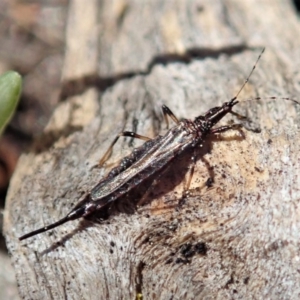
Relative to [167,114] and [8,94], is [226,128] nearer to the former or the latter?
[167,114]

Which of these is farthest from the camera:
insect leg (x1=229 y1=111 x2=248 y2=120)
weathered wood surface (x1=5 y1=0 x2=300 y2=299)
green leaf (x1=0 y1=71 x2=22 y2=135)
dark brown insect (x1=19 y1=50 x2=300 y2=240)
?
green leaf (x1=0 y1=71 x2=22 y2=135)

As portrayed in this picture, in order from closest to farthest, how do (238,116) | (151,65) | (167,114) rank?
(238,116)
(167,114)
(151,65)

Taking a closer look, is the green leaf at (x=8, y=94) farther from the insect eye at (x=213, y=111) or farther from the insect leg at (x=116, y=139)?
the insect eye at (x=213, y=111)

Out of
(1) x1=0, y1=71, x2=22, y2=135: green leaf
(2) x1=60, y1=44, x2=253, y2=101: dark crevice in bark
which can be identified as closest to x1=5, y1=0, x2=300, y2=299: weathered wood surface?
(2) x1=60, y1=44, x2=253, y2=101: dark crevice in bark

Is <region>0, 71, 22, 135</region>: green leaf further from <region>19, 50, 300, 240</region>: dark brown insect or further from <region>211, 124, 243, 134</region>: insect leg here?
<region>211, 124, 243, 134</region>: insect leg

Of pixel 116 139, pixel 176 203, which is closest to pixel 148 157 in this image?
pixel 116 139
